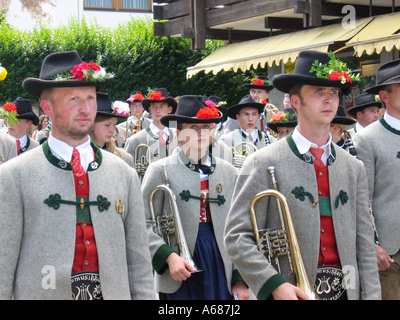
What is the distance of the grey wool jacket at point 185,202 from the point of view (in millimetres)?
5301

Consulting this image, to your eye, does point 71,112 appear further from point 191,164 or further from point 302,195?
point 191,164

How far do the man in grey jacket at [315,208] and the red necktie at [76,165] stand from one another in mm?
899

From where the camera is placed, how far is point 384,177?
5.04 metres

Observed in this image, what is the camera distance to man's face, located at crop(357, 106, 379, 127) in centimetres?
980

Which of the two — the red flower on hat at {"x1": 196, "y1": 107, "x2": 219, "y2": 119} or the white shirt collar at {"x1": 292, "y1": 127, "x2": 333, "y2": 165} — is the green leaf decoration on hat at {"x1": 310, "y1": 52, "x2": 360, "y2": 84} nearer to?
the white shirt collar at {"x1": 292, "y1": 127, "x2": 333, "y2": 165}

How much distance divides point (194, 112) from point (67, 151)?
→ 8.47 ft

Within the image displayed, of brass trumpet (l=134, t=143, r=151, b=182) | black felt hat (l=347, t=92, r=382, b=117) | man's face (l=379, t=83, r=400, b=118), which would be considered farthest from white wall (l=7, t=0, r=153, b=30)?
man's face (l=379, t=83, r=400, b=118)

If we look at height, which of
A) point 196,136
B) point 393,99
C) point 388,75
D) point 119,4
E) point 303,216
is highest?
point 119,4

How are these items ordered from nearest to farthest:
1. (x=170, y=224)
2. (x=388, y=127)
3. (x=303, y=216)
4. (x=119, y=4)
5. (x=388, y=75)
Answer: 1. (x=303, y=216)
2. (x=388, y=127)
3. (x=388, y=75)
4. (x=170, y=224)
5. (x=119, y=4)

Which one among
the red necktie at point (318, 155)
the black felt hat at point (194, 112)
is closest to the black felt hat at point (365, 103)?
the black felt hat at point (194, 112)

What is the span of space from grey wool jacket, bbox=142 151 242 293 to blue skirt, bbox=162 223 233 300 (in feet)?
0.17

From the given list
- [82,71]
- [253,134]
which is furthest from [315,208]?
[253,134]
